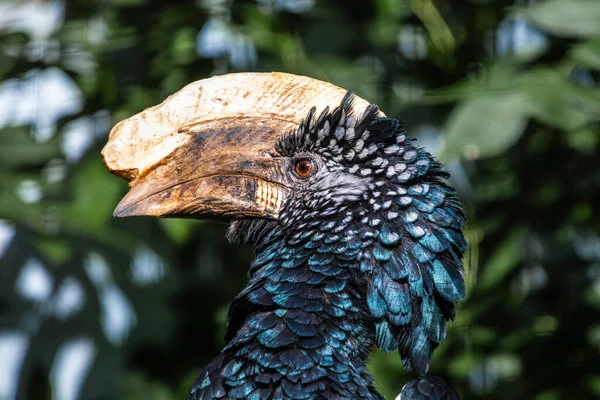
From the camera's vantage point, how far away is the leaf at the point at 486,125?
7.52ft

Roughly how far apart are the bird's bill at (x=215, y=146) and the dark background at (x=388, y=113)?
3.11 ft

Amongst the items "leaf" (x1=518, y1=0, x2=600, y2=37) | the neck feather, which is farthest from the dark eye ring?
"leaf" (x1=518, y1=0, x2=600, y2=37)

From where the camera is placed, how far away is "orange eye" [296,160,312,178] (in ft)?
5.61

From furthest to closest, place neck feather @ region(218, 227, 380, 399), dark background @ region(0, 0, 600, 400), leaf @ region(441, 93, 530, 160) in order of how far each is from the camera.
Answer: dark background @ region(0, 0, 600, 400) < leaf @ region(441, 93, 530, 160) < neck feather @ region(218, 227, 380, 399)

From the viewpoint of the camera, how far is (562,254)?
3.05m

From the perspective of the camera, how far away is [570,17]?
2.39 meters

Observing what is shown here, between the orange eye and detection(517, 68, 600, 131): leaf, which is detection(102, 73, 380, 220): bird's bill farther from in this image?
detection(517, 68, 600, 131): leaf

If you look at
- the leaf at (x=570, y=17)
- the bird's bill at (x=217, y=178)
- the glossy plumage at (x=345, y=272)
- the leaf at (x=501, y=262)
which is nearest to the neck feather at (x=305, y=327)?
the glossy plumage at (x=345, y=272)

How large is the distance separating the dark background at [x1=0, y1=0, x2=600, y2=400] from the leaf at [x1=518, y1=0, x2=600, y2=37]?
23 cm

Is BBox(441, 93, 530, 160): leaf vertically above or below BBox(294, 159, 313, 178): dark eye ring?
below

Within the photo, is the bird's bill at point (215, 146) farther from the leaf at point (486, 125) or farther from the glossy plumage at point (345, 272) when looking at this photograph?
the leaf at point (486, 125)

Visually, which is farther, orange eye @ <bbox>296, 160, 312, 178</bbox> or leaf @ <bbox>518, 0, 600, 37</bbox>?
leaf @ <bbox>518, 0, 600, 37</bbox>

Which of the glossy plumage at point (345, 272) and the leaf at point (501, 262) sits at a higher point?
the glossy plumage at point (345, 272)

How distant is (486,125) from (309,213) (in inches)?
32.4
